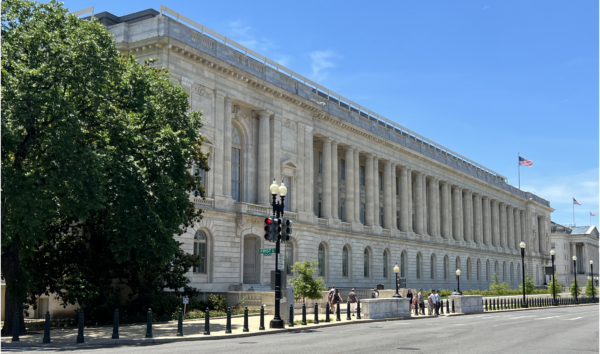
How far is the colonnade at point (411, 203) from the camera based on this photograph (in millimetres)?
66119

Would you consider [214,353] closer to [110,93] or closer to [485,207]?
[110,93]

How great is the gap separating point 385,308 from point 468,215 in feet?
215

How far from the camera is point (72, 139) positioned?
25250 millimetres

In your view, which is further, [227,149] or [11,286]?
[227,149]

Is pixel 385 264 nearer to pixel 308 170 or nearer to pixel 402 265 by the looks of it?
pixel 402 265

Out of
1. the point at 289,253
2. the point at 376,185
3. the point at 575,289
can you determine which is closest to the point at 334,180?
the point at 376,185

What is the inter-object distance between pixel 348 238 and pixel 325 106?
45.5ft

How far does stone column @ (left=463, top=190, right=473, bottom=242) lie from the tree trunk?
266ft

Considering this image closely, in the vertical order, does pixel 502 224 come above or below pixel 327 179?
below

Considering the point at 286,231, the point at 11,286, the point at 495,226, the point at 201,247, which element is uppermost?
the point at 495,226

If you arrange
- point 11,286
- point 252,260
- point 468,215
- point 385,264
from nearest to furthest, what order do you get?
point 11,286 → point 252,260 → point 385,264 → point 468,215

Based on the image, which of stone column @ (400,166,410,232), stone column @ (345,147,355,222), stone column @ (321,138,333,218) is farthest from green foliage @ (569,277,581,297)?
stone column @ (321,138,333,218)

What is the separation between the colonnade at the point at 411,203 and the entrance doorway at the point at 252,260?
13748mm

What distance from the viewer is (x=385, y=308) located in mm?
37469
